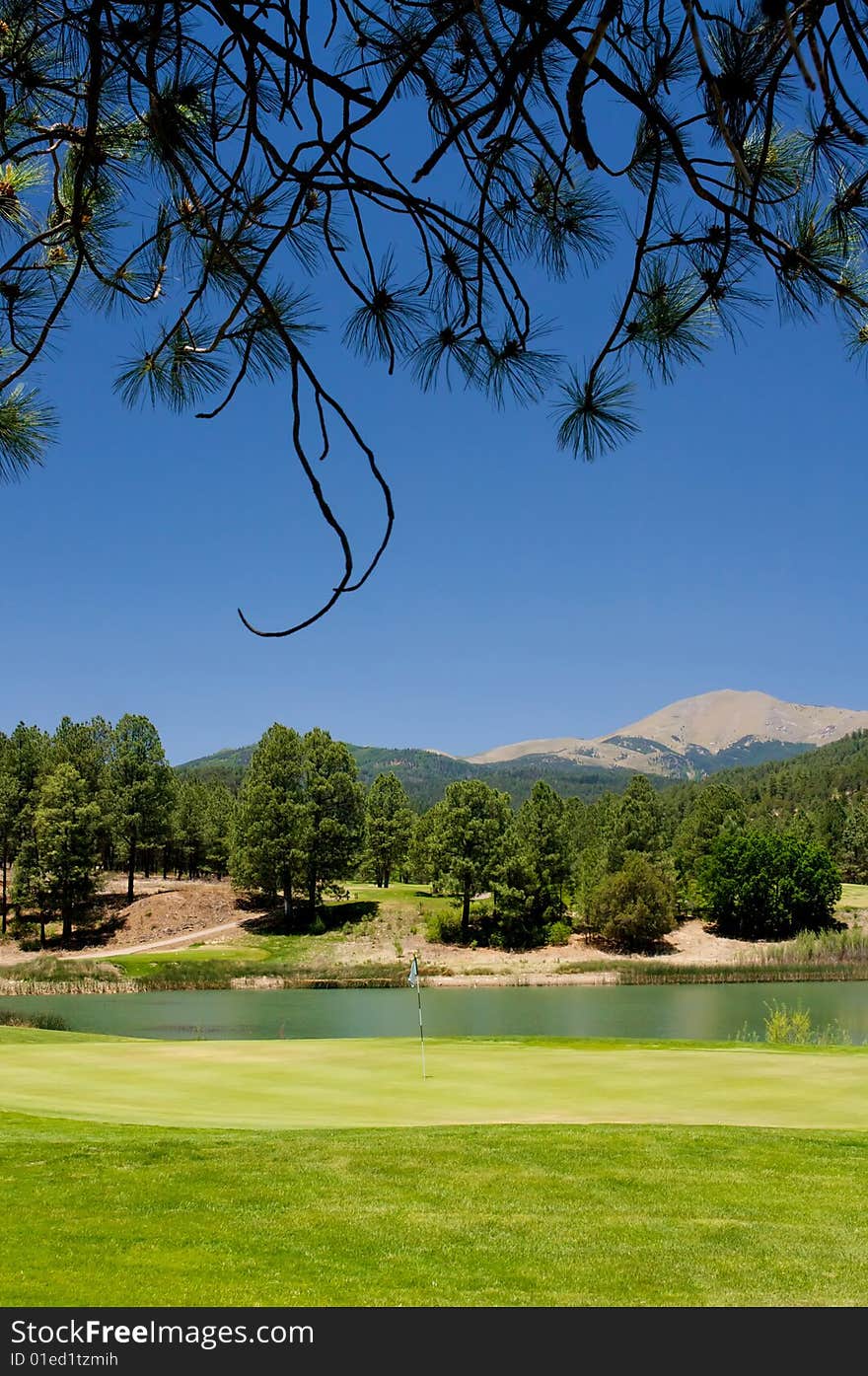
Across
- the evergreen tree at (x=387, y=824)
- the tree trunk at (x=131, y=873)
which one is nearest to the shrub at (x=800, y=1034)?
the tree trunk at (x=131, y=873)

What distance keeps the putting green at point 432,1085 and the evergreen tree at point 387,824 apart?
46.4m

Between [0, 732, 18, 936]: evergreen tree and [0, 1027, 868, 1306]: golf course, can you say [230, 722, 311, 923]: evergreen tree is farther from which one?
[0, 1027, 868, 1306]: golf course

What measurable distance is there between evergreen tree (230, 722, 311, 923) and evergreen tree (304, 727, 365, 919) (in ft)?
1.27

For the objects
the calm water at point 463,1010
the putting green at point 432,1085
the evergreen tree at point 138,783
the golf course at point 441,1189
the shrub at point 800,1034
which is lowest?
the calm water at point 463,1010

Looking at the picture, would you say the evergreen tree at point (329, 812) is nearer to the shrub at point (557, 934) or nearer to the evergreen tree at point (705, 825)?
the shrub at point (557, 934)

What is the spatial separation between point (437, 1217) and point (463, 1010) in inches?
883

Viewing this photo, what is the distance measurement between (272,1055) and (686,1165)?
895cm

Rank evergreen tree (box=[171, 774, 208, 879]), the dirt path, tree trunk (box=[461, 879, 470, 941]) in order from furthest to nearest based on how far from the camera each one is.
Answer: evergreen tree (box=[171, 774, 208, 879]), tree trunk (box=[461, 879, 470, 941]), the dirt path

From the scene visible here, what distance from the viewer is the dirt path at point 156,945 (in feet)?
136

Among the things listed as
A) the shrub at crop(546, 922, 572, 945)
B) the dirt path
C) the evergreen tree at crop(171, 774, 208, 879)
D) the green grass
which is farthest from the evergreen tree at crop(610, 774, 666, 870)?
the green grass

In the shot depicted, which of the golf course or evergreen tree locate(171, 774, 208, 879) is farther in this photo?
evergreen tree locate(171, 774, 208, 879)

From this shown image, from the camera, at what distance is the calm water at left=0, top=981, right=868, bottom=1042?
76.7ft
